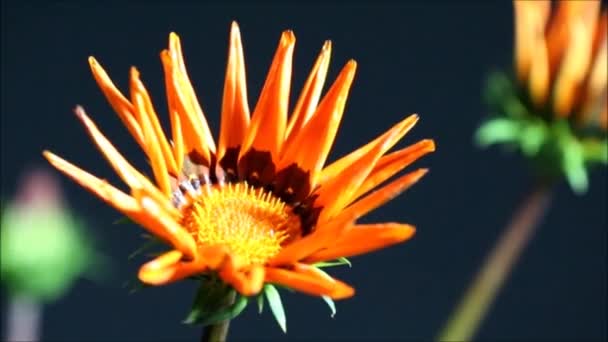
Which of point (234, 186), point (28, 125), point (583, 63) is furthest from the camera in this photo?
point (28, 125)

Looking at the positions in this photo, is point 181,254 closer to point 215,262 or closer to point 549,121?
point 215,262

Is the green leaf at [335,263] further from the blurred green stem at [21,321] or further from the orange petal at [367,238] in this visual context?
the blurred green stem at [21,321]

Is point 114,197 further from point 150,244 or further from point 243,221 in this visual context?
point 243,221

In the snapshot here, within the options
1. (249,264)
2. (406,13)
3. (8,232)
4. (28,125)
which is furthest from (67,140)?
(249,264)

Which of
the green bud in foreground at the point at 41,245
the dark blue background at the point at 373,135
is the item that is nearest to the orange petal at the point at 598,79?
the green bud in foreground at the point at 41,245

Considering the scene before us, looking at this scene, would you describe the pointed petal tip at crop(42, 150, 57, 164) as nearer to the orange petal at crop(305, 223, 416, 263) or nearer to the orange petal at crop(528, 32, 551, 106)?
the orange petal at crop(305, 223, 416, 263)
